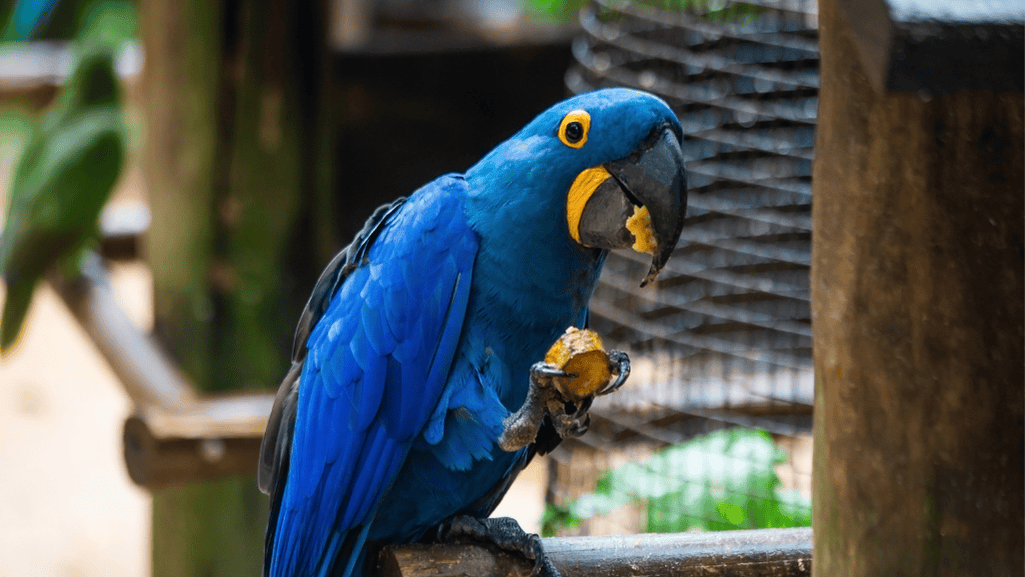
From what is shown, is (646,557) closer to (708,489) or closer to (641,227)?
(641,227)

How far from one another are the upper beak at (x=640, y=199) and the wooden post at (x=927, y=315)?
0.87 feet

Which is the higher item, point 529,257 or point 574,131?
point 574,131

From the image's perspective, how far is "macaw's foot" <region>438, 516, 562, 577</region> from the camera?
1.09 m

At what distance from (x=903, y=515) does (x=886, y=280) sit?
0.60ft

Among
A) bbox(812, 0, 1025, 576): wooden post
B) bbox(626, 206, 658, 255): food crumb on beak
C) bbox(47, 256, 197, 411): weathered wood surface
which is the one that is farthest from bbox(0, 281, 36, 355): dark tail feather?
bbox(812, 0, 1025, 576): wooden post

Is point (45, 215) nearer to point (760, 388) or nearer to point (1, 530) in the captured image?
point (760, 388)

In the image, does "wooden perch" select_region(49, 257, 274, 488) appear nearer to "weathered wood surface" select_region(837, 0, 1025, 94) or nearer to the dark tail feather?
the dark tail feather

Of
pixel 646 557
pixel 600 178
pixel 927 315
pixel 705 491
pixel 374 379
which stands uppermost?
pixel 600 178

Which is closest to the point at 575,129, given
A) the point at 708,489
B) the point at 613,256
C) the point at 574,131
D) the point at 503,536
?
the point at 574,131

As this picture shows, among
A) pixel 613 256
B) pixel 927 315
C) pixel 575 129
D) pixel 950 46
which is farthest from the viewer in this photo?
pixel 613 256

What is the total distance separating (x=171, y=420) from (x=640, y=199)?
153 centimetres

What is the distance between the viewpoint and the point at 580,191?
106cm

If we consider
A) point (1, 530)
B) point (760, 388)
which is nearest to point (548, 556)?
point (760, 388)

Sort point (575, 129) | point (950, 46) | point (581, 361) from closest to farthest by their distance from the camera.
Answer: point (950, 46) < point (581, 361) < point (575, 129)
